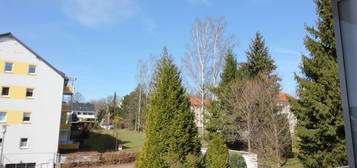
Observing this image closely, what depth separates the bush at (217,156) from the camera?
317 inches

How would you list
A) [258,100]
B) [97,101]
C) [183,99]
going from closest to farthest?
[183,99] → [258,100] → [97,101]

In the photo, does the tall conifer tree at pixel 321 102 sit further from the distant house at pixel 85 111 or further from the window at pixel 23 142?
the distant house at pixel 85 111

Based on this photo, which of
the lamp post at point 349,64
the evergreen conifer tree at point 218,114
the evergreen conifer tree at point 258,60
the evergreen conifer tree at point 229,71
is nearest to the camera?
the lamp post at point 349,64

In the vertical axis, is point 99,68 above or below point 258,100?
above

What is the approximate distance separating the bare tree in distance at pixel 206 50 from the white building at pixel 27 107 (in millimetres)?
12894

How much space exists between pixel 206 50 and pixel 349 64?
1523cm

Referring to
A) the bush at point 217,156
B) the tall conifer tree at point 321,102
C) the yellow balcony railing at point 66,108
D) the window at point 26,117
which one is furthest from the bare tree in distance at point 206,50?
the window at point 26,117

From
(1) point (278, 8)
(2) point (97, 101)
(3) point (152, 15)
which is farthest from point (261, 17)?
(2) point (97, 101)

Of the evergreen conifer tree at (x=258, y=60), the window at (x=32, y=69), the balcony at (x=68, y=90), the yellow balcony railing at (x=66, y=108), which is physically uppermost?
the evergreen conifer tree at (x=258, y=60)

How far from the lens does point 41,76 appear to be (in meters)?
18.7

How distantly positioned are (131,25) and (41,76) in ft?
39.7

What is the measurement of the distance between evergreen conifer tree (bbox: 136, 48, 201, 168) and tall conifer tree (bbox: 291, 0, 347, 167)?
5092 millimetres

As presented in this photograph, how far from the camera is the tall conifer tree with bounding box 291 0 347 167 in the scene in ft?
26.1

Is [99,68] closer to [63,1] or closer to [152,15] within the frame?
[152,15]
